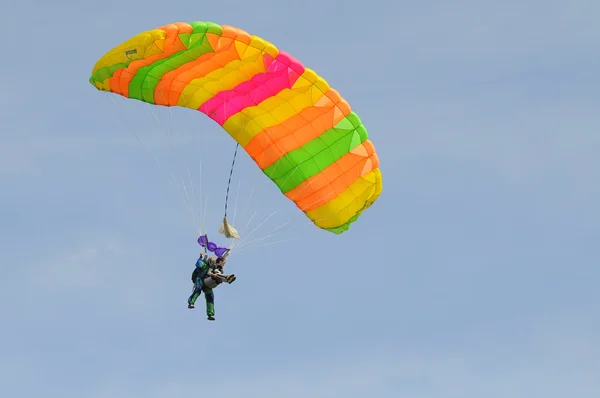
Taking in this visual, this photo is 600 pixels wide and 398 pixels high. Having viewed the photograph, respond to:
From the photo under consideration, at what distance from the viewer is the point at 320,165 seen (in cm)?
3547

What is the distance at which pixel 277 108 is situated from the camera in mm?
34969

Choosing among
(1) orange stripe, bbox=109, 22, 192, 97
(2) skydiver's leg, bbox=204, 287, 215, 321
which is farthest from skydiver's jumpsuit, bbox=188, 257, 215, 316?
(1) orange stripe, bbox=109, 22, 192, 97

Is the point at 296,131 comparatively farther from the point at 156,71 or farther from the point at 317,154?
the point at 156,71

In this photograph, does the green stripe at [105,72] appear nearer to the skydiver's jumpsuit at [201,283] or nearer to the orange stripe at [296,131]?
the orange stripe at [296,131]

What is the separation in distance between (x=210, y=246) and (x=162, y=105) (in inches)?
124

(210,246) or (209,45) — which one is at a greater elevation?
(209,45)

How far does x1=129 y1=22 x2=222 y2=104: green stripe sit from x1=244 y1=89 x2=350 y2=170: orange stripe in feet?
8.35

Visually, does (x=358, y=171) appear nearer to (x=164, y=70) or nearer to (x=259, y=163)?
(x=259, y=163)

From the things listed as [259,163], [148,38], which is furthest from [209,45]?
[259,163]

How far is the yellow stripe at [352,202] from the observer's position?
35.6 meters

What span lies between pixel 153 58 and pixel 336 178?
489 centimetres

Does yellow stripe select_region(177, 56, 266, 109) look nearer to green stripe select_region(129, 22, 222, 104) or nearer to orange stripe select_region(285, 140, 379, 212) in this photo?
green stripe select_region(129, 22, 222, 104)

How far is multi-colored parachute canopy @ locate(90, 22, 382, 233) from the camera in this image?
109 feet

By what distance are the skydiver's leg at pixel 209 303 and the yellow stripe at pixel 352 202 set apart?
336 centimetres
